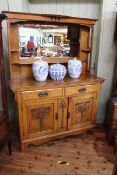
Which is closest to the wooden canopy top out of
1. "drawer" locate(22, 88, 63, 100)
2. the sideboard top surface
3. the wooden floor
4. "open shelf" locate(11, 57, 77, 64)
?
"open shelf" locate(11, 57, 77, 64)

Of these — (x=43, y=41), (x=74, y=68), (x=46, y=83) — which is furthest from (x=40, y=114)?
(x=43, y=41)

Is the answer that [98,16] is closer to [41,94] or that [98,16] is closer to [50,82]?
[50,82]

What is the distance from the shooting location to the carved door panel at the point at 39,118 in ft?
6.43

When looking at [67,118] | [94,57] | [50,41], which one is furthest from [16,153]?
[94,57]

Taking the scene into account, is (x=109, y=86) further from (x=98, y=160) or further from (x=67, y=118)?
(x=98, y=160)

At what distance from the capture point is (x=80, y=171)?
6.05 ft

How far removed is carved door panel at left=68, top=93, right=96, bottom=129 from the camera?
85.5 inches

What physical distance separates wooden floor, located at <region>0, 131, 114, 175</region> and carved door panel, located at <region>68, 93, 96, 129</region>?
27 cm

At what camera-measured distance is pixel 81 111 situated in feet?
7.37

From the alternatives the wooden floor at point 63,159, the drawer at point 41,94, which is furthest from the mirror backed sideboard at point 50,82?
the wooden floor at point 63,159

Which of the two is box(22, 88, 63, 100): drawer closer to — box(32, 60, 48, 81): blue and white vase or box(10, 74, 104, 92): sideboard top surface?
box(10, 74, 104, 92): sideboard top surface

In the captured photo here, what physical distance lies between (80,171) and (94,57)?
1682 mm

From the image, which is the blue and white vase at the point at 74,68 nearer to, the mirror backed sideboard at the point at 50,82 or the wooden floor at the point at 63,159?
the mirror backed sideboard at the point at 50,82

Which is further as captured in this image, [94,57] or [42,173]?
[94,57]
